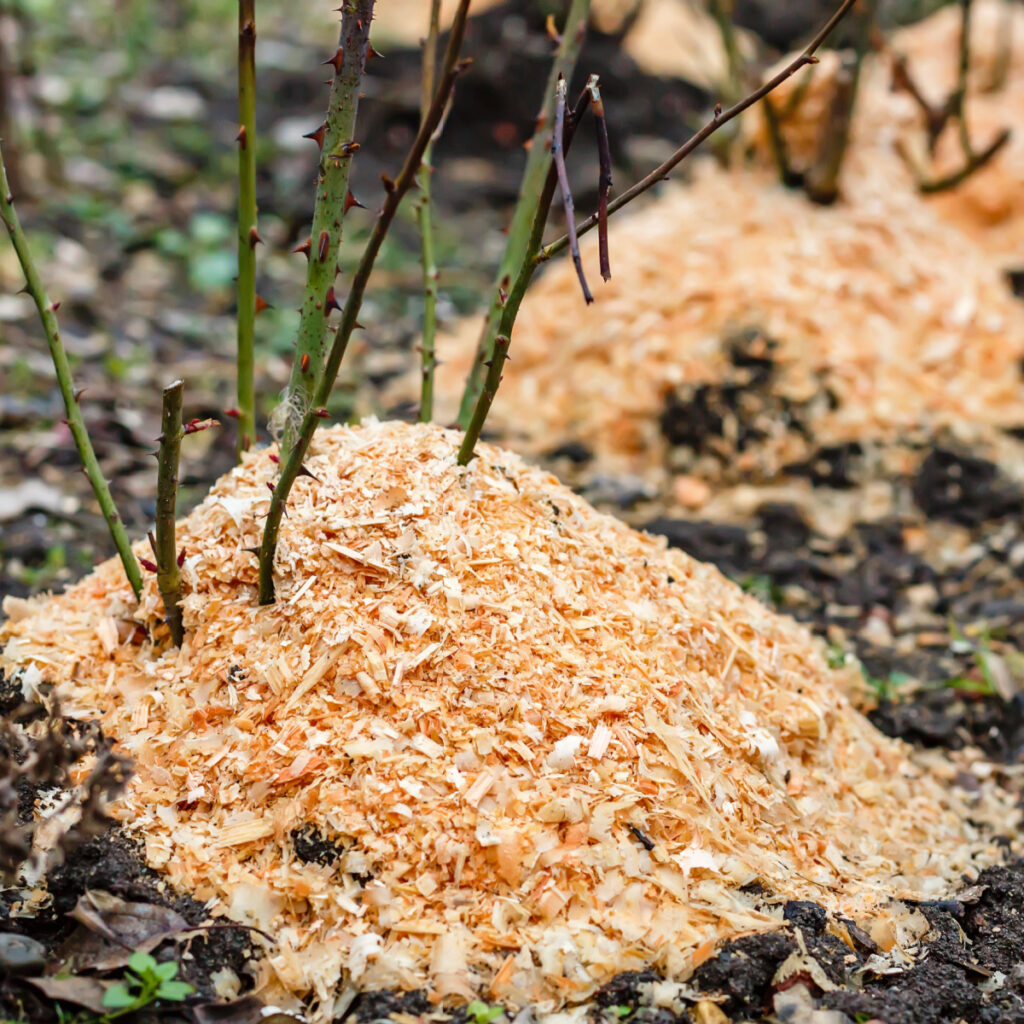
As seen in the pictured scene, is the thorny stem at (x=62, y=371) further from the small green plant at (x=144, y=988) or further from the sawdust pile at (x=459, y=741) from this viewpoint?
the small green plant at (x=144, y=988)

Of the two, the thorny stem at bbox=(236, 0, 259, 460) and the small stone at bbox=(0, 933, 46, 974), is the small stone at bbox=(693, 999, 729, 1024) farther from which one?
the thorny stem at bbox=(236, 0, 259, 460)

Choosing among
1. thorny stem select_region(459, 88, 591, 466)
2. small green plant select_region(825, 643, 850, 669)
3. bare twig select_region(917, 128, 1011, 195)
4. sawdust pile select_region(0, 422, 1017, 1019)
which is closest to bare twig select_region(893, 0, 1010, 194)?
bare twig select_region(917, 128, 1011, 195)

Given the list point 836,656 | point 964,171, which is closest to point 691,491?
point 836,656

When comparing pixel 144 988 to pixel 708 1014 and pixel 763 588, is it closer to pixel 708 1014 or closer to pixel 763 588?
pixel 708 1014

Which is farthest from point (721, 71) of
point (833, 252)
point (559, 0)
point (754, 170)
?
point (833, 252)

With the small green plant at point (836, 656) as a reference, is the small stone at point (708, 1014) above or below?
below

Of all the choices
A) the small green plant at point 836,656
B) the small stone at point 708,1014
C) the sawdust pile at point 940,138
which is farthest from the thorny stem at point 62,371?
the sawdust pile at point 940,138
